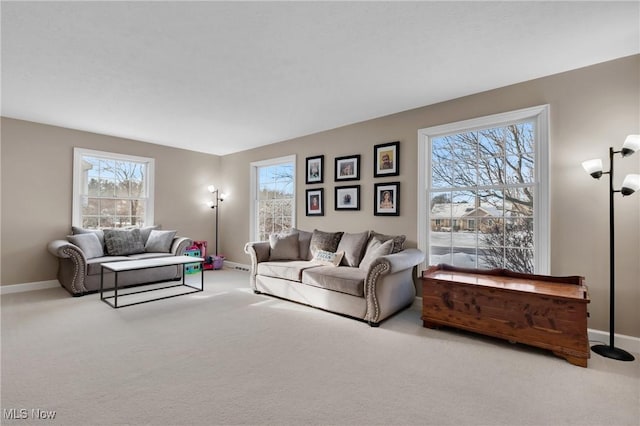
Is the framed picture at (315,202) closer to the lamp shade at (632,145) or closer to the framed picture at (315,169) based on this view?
the framed picture at (315,169)

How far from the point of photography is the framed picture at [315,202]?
4.89 metres

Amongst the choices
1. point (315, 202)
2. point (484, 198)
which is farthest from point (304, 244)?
point (484, 198)

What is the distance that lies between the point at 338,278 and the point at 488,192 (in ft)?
6.44

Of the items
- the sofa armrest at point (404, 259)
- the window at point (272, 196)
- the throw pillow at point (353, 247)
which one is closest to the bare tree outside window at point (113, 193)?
the window at point (272, 196)

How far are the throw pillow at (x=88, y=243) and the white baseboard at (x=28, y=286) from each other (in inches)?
32.9

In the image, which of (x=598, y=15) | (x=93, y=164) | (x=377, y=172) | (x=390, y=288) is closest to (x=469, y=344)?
(x=390, y=288)

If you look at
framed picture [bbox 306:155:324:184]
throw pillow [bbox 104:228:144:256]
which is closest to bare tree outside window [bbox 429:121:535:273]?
framed picture [bbox 306:155:324:184]

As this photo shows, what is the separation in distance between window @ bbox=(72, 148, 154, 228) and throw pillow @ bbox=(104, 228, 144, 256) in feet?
1.85

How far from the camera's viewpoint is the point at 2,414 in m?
1.64

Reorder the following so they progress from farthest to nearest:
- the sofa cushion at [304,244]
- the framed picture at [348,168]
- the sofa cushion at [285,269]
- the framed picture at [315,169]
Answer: the framed picture at [315,169], the sofa cushion at [304,244], the framed picture at [348,168], the sofa cushion at [285,269]

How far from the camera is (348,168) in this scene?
454 centimetres

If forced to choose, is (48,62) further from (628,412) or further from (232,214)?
(628,412)

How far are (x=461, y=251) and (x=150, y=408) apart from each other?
3284 millimetres

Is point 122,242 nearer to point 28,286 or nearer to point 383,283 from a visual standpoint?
→ point 28,286
